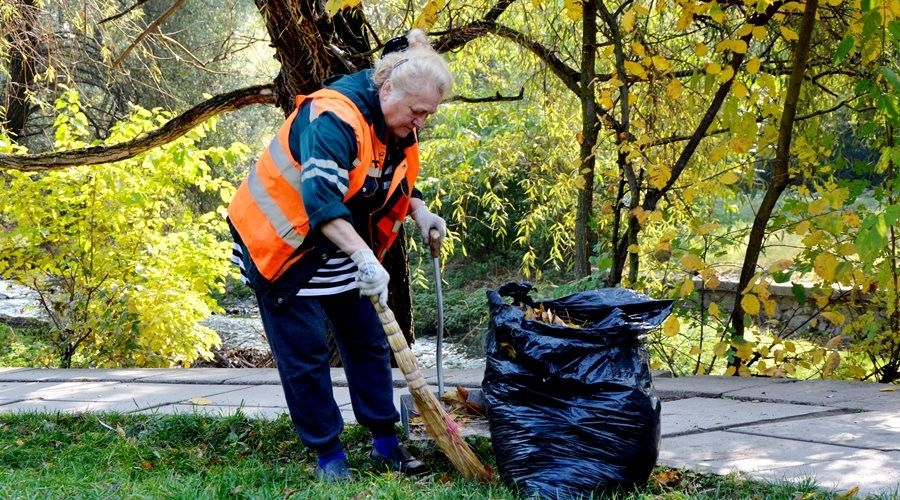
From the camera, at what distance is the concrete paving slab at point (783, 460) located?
2844mm

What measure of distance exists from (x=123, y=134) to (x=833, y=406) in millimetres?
5941

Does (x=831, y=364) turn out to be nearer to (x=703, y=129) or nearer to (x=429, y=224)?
(x=703, y=129)

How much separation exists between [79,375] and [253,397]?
61.8 inches

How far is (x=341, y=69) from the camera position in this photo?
5.59 metres

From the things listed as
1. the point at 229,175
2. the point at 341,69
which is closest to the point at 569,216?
the point at 341,69

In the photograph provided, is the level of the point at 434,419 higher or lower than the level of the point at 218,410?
higher

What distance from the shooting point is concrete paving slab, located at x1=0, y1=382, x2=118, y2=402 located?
16.5 feet

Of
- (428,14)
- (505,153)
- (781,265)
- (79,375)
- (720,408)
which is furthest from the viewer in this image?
(505,153)

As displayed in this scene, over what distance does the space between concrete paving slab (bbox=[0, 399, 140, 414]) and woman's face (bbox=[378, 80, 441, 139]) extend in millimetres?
2211

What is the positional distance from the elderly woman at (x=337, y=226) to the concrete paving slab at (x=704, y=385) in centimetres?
157

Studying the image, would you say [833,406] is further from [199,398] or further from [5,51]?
[5,51]

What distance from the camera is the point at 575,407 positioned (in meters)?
2.91

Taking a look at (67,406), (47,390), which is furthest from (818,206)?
(47,390)

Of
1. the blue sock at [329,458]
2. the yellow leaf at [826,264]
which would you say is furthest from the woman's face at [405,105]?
the yellow leaf at [826,264]
